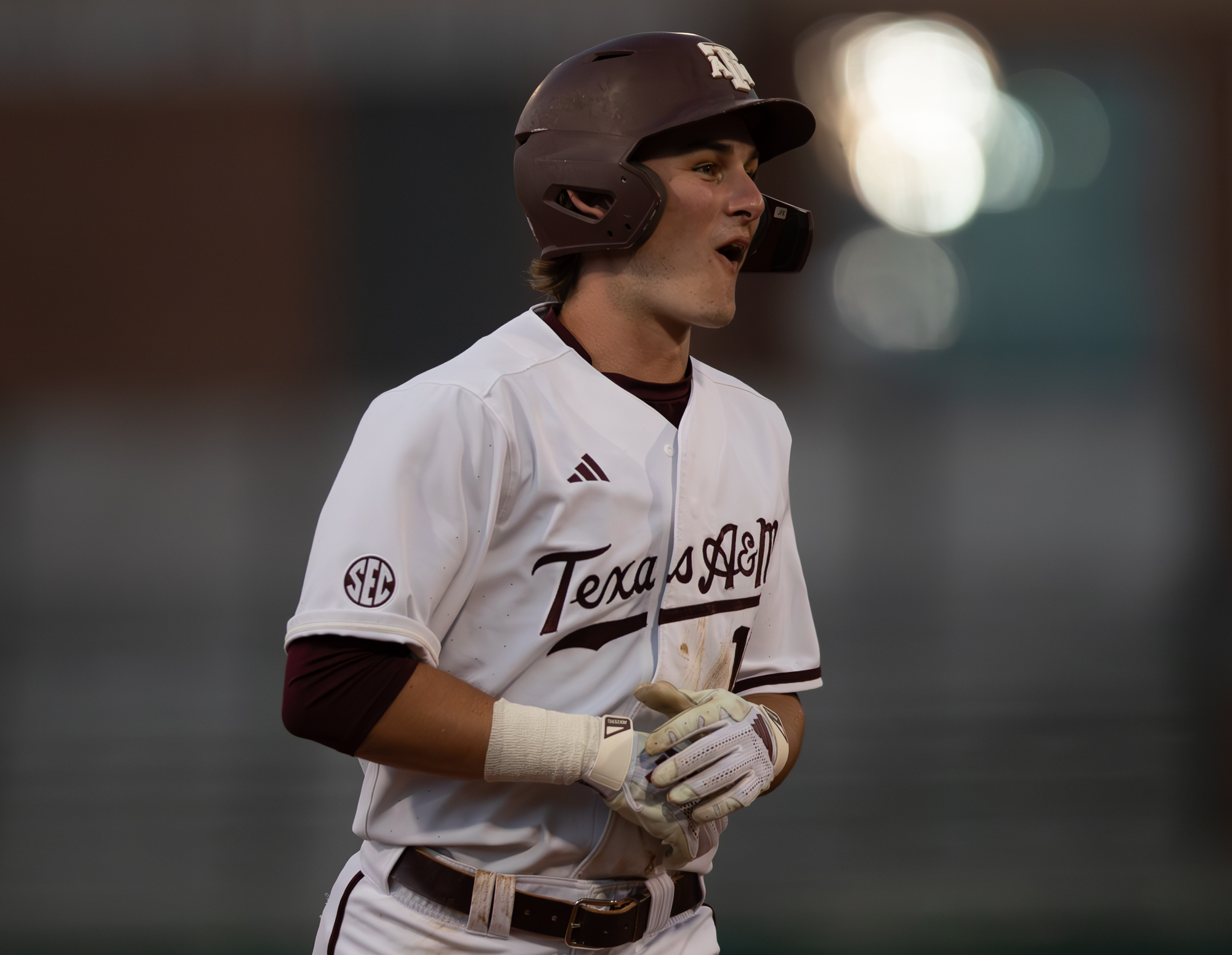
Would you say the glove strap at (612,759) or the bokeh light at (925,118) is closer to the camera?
the glove strap at (612,759)

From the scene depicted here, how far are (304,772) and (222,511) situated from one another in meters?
1.29

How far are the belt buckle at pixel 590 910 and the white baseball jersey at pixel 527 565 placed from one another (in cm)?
4

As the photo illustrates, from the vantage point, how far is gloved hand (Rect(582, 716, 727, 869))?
1.45 m

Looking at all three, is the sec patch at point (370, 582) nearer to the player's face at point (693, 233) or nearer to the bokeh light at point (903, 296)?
the player's face at point (693, 233)

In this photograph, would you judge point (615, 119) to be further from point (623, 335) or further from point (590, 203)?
point (623, 335)

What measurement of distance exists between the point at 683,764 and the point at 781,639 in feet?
1.79

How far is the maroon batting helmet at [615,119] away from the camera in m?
1.69

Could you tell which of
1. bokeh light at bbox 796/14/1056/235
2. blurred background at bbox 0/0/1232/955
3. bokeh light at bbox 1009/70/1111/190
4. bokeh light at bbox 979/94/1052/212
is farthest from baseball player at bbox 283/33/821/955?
bokeh light at bbox 1009/70/1111/190

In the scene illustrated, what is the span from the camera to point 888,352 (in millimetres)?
5629

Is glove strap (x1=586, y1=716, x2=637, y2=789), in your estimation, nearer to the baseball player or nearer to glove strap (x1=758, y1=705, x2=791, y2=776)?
the baseball player

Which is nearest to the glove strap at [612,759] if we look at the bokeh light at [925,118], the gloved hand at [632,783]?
the gloved hand at [632,783]

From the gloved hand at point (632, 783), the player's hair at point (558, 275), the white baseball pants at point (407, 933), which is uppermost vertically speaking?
the player's hair at point (558, 275)

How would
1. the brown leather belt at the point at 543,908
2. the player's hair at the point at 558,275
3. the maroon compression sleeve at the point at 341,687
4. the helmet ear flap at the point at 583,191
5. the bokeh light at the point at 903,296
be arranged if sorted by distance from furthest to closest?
the bokeh light at the point at 903,296 → the player's hair at the point at 558,275 → the helmet ear flap at the point at 583,191 → the brown leather belt at the point at 543,908 → the maroon compression sleeve at the point at 341,687

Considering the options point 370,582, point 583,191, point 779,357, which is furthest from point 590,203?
point 779,357
